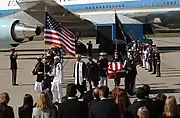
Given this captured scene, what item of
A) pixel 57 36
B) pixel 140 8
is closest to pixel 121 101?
pixel 57 36

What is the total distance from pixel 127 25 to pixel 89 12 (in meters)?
2.67

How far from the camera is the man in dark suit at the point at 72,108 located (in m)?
8.35

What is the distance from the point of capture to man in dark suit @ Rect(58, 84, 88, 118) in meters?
8.35

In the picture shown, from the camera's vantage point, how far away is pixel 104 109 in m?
8.10

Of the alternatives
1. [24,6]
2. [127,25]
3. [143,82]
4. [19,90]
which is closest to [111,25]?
[127,25]

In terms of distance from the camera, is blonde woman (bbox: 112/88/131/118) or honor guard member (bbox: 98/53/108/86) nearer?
blonde woman (bbox: 112/88/131/118)

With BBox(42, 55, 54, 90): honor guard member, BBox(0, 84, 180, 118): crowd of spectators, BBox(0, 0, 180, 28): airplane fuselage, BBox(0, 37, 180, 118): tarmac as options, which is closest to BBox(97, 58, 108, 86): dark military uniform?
BBox(0, 37, 180, 118): tarmac

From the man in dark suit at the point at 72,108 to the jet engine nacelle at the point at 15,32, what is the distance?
9.50m

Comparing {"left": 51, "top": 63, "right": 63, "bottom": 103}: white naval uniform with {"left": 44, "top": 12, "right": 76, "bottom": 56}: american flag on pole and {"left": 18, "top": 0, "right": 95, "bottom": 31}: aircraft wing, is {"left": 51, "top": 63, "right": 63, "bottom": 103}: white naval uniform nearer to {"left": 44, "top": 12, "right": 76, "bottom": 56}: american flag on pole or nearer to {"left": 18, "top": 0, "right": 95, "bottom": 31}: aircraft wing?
{"left": 44, "top": 12, "right": 76, "bottom": 56}: american flag on pole

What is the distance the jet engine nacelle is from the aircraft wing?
28.4ft

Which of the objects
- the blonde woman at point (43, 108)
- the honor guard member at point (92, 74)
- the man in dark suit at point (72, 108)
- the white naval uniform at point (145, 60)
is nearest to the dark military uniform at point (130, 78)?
the honor guard member at point (92, 74)

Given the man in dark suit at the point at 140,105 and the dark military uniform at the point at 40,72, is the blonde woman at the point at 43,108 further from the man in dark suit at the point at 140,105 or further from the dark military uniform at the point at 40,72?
the dark military uniform at the point at 40,72

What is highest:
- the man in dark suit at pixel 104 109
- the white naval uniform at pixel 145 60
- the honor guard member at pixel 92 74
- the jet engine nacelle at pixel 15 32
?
the jet engine nacelle at pixel 15 32

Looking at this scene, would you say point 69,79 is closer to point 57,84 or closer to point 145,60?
point 145,60
